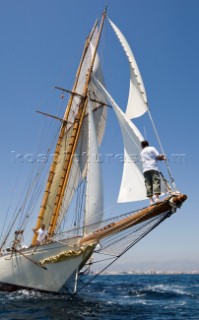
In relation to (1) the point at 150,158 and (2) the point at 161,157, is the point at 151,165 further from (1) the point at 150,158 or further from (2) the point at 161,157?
(2) the point at 161,157

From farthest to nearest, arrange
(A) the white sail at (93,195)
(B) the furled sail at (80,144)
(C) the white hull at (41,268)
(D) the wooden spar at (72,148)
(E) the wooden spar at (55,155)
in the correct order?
1. (B) the furled sail at (80,144)
2. (E) the wooden spar at (55,155)
3. (D) the wooden spar at (72,148)
4. (A) the white sail at (93,195)
5. (C) the white hull at (41,268)

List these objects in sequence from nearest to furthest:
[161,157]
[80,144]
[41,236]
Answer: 1. [161,157]
2. [41,236]
3. [80,144]

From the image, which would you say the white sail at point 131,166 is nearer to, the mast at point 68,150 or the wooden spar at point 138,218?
the wooden spar at point 138,218

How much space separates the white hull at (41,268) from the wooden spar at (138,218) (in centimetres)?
85

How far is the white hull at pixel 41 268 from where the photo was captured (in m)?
19.2

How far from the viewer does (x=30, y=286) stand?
20047mm

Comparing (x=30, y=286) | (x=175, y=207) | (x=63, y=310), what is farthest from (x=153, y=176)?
(x=30, y=286)

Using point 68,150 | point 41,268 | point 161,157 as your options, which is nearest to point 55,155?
point 68,150

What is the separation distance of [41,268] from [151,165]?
9.63 m

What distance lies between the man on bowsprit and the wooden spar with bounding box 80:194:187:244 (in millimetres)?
727

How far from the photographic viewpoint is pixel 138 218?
54.3 feet

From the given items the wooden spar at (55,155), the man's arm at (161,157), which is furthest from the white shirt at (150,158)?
the wooden spar at (55,155)

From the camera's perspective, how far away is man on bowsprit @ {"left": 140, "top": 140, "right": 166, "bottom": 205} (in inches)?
555

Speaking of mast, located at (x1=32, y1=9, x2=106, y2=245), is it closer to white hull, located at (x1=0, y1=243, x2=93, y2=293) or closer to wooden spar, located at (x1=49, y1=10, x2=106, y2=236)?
wooden spar, located at (x1=49, y1=10, x2=106, y2=236)
